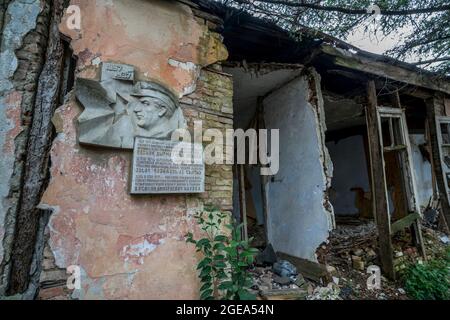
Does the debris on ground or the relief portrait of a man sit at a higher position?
the relief portrait of a man

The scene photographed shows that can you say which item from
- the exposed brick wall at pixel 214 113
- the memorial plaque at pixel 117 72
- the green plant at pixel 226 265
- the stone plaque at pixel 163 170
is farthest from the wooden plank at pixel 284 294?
the memorial plaque at pixel 117 72

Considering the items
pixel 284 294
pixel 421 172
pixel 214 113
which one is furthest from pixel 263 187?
pixel 421 172

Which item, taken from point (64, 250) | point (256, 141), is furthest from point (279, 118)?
point (64, 250)

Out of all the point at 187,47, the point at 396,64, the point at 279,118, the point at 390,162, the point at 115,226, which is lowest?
the point at 115,226

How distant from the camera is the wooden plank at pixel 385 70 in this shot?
11.2 ft

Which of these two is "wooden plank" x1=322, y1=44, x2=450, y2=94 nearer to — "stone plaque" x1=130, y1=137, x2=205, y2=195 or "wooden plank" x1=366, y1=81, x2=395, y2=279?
"wooden plank" x1=366, y1=81, x2=395, y2=279

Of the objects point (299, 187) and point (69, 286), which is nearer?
point (69, 286)

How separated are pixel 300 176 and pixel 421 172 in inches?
195

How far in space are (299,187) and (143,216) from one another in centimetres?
242

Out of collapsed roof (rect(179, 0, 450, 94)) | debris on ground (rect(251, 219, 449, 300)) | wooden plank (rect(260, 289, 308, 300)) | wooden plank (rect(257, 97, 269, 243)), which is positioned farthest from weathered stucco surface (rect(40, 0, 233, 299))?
wooden plank (rect(257, 97, 269, 243))

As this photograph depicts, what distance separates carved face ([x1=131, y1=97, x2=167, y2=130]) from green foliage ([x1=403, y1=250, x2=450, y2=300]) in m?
3.77

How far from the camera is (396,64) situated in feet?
12.5

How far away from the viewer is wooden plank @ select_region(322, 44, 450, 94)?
11.2 feet
